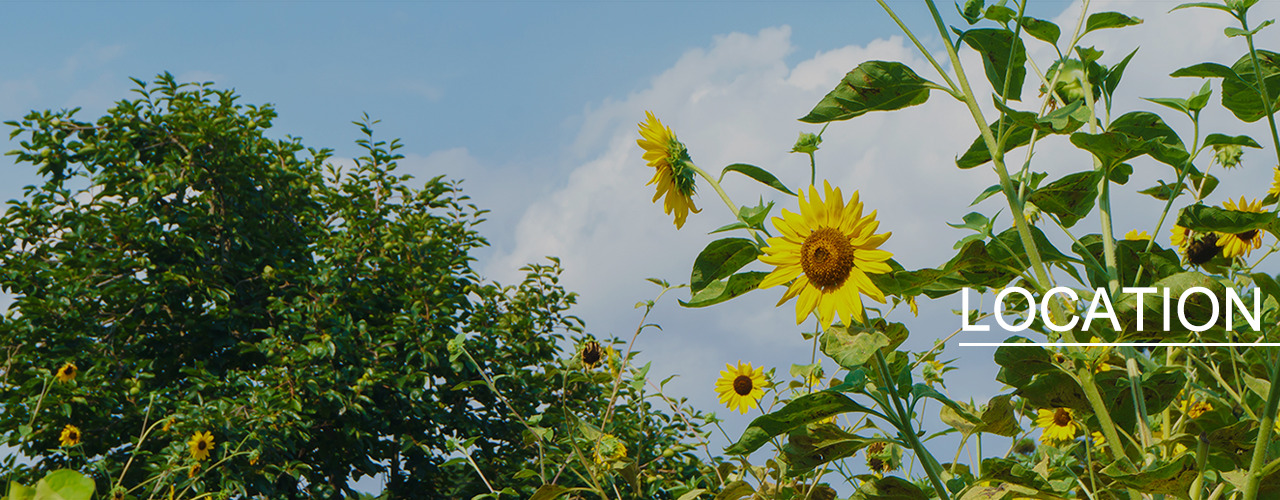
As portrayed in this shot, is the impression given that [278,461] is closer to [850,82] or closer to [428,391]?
[428,391]

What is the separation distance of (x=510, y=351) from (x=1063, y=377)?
15.0ft

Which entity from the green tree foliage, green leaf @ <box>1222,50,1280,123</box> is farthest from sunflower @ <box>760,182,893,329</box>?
the green tree foliage

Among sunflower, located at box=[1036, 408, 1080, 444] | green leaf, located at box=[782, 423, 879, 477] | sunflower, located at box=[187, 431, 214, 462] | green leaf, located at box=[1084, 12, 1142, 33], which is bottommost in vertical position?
green leaf, located at box=[782, 423, 879, 477]

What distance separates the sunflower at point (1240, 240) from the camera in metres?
1.71

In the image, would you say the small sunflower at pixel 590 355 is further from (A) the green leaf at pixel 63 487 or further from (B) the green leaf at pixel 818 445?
(A) the green leaf at pixel 63 487

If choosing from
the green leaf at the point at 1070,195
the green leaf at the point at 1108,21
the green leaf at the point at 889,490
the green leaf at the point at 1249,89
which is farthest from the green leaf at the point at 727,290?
the green leaf at the point at 1249,89

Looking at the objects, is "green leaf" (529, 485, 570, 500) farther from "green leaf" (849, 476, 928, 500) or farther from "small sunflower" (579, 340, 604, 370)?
"small sunflower" (579, 340, 604, 370)

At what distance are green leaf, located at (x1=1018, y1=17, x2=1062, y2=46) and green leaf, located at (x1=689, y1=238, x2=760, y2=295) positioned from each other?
0.43 meters

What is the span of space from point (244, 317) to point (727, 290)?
16.0 ft

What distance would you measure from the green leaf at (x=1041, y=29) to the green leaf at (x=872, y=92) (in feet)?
0.72

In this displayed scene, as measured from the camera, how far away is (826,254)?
917 millimetres

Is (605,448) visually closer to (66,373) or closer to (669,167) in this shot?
(669,167)

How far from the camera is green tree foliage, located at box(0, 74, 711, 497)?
14.9ft

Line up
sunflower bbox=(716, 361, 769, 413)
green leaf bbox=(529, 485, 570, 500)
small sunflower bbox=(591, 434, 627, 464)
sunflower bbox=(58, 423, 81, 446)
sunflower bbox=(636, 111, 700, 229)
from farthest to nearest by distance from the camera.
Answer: sunflower bbox=(58, 423, 81, 446) < sunflower bbox=(716, 361, 769, 413) < small sunflower bbox=(591, 434, 627, 464) < green leaf bbox=(529, 485, 570, 500) < sunflower bbox=(636, 111, 700, 229)
